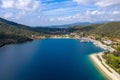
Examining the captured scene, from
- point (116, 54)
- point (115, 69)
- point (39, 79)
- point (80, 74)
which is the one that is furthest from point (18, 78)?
point (116, 54)

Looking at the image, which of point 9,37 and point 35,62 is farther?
point 9,37

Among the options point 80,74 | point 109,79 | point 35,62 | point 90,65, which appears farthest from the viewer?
point 35,62

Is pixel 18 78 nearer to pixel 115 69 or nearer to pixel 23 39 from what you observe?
pixel 115 69

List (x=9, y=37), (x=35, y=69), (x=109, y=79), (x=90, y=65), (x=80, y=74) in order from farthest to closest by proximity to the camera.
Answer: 1. (x=9, y=37)
2. (x=90, y=65)
3. (x=35, y=69)
4. (x=80, y=74)
5. (x=109, y=79)

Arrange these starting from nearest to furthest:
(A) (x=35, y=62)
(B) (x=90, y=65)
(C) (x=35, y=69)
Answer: (C) (x=35, y=69) < (B) (x=90, y=65) < (A) (x=35, y=62)

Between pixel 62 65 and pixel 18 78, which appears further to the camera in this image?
pixel 62 65

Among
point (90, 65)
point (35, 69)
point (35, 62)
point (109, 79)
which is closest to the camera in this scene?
point (109, 79)

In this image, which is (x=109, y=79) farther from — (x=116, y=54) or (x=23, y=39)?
(x=23, y=39)

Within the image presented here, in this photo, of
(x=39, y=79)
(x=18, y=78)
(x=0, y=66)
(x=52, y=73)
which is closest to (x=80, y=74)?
(x=52, y=73)
